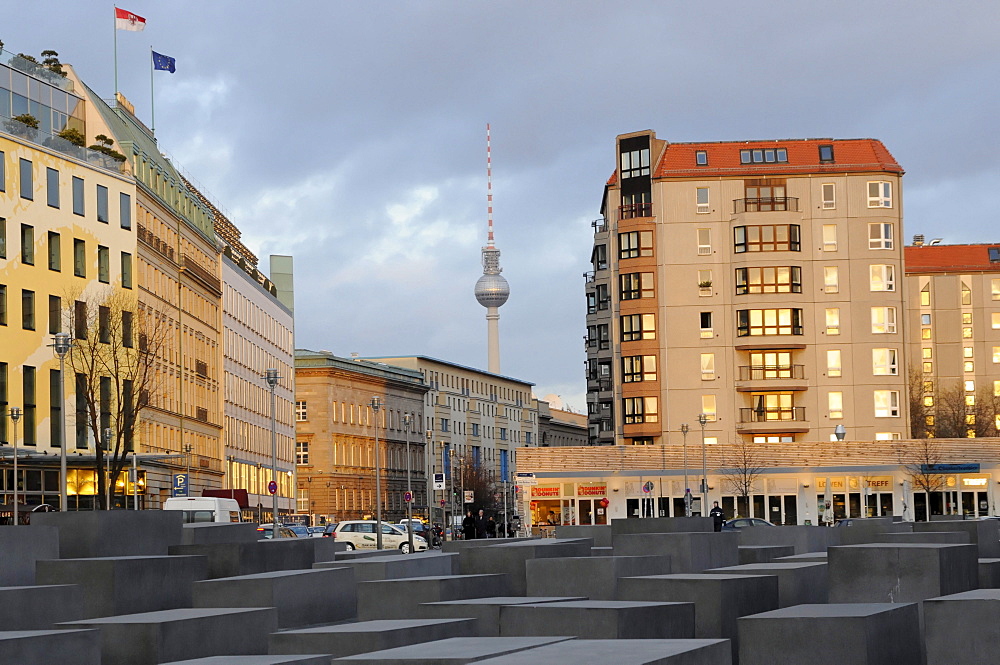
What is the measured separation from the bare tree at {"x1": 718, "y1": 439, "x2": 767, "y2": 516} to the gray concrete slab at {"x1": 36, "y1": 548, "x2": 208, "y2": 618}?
218ft

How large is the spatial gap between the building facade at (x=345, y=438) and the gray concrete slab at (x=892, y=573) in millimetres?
118284

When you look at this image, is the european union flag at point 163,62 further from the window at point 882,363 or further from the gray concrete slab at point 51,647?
the gray concrete slab at point 51,647

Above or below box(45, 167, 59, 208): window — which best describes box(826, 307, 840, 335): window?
below

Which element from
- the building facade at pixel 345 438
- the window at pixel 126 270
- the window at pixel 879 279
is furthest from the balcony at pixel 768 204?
the building facade at pixel 345 438

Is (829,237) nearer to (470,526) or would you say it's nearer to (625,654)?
(470,526)

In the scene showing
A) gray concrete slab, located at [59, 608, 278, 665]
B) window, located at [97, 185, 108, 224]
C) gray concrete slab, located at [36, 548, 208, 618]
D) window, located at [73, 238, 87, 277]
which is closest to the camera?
gray concrete slab, located at [59, 608, 278, 665]

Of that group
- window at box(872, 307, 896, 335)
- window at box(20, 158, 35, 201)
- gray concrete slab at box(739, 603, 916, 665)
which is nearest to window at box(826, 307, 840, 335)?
A: window at box(872, 307, 896, 335)

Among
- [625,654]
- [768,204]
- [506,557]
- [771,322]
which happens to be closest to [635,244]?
[768,204]

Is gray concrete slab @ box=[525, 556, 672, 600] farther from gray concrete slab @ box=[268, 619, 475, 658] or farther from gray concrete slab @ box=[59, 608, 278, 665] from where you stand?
gray concrete slab @ box=[268, 619, 475, 658]

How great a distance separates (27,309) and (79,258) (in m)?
5.31

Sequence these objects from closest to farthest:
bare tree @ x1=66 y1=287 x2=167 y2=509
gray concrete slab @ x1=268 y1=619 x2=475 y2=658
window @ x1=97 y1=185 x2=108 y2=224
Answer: gray concrete slab @ x1=268 y1=619 x2=475 y2=658, bare tree @ x1=66 y1=287 x2=167 y2=509, window @ x1=97 y1=185 x2=108 y2=224

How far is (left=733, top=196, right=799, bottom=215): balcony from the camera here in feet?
284

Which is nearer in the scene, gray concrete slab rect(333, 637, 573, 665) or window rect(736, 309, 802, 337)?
gray concrete slab rect(333, 637, 573, 665)

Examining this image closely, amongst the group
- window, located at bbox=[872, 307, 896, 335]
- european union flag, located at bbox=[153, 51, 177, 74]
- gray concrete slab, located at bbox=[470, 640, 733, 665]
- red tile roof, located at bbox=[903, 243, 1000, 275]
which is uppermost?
european union flag, located at bbox=[153, 51, 177, 74]
